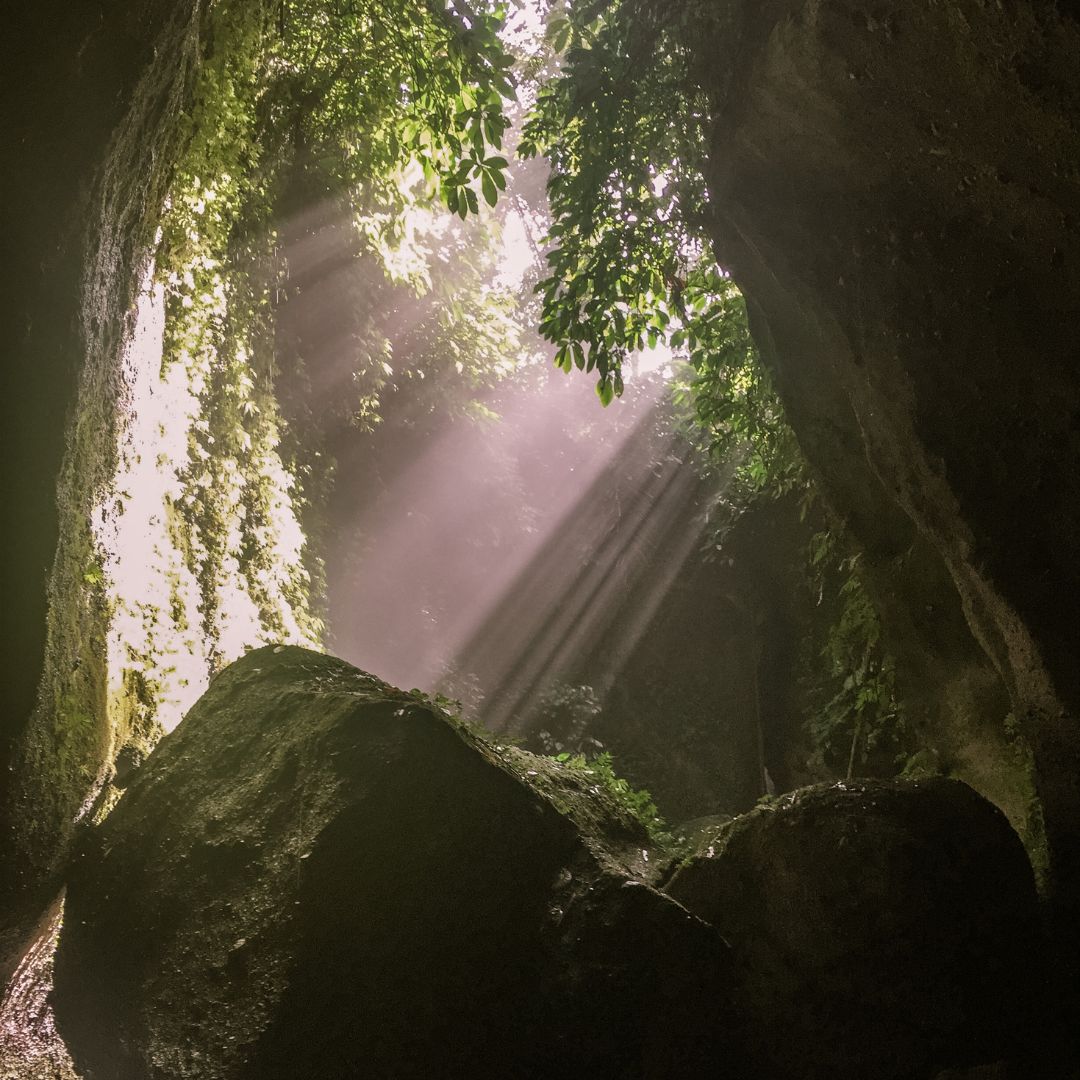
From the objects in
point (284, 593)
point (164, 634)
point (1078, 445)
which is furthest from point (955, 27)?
point (284, 593)

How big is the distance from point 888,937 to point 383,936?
1747mm

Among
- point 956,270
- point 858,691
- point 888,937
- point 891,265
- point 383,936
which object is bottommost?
point 858,691

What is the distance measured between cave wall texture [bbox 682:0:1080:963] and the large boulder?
1595 mm

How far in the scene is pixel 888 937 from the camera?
2619 mm

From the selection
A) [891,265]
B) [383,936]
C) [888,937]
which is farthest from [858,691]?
[383,936]

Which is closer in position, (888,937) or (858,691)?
(888,937)

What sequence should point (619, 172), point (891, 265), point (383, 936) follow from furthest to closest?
1. point (619, 172)
2. point (891, 265)
3. point (383, 936)

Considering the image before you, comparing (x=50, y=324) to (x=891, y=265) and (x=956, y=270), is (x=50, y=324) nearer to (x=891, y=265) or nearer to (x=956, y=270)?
(x=891, y=265)

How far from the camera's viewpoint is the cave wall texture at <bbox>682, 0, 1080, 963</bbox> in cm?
230

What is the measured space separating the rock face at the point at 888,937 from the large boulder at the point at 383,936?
22cm

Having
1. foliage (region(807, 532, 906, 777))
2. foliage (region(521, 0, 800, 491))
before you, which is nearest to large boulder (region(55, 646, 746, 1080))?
foliage (region(807, 532, 906, 777))

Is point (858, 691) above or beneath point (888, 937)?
beneath

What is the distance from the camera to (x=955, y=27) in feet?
7.57

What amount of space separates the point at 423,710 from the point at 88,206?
259cm
